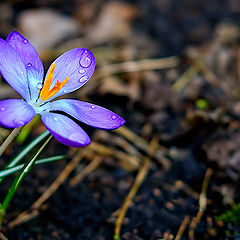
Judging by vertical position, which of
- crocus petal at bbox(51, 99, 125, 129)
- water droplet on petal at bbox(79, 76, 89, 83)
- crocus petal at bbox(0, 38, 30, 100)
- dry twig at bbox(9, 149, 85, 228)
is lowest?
dry twig at bbox(9, 149, 85, 228)

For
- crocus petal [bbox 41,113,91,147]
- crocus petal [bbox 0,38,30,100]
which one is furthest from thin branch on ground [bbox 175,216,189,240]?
crocus petal [bbox 0,38,30,100]

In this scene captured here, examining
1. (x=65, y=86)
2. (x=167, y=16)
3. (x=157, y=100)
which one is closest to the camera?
(x=65, y=86)

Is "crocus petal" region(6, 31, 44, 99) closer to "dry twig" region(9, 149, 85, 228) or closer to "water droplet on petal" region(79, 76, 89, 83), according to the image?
"water droplet on petal" region(79, 76, 89, 83)

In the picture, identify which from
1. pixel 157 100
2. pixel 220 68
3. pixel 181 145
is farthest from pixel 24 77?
pixel 220 68

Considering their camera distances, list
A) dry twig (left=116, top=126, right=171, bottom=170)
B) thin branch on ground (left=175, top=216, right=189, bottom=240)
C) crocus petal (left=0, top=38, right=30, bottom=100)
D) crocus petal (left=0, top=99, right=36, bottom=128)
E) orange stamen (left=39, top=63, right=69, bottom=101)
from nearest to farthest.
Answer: crocus petal (left=0, top=99, right=36, bottom=128)
crocus petal (left=0, top=38, right=30, bottom=100)
orange stamen (left=39, top=63, right=69, bottom=101)
thin branch on ground (left=175, top=216, right=189, bottom=240)
dry twig (left=116, top=126, right=171, bottom=170)

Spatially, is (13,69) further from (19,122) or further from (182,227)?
(182,227)

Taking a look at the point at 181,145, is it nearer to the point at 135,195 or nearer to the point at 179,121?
the point at 179,121

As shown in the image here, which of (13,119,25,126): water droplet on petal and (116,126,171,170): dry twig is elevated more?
(13,119,25,126): water droplet on petal
